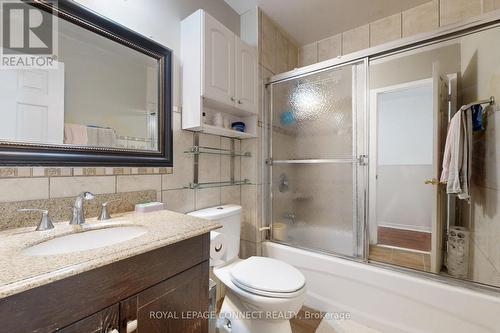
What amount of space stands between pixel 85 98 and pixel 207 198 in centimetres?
93

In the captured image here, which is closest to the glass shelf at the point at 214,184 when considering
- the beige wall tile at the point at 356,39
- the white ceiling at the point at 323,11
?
the white ceiling at the point at 323,11

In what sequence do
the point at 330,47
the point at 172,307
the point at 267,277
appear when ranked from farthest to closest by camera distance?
the point at 330,47
the point at 267,277
the point at 172,307

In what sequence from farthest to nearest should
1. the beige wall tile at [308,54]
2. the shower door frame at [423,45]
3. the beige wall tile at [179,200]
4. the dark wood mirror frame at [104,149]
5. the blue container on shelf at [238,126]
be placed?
the beige wall tile at [308,54] → the blue container on shelf at [238,126] → the beige wall tile at [179,200] → the shower door frame at [423,45] → the dark wood mirror frame at [104,149]

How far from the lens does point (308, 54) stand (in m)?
2.43

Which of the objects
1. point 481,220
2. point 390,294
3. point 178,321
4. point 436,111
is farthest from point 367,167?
point 178,321

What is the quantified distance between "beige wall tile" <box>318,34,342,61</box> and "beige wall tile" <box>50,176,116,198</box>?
226cm

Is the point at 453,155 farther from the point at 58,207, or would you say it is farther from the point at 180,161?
the point at 58,207

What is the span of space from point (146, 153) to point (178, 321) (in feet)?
2.72

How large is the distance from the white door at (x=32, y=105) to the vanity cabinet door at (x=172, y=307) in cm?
75

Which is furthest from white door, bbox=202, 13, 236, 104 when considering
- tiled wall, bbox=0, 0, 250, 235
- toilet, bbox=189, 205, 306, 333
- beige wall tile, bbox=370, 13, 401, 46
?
beige wall tile, bbox=370, 13, 401, 46

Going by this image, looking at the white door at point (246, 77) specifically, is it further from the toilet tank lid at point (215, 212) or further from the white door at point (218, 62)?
the toilet tank lid at point (215, 212)

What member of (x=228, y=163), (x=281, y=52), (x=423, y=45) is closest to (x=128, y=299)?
(x=228, y=163)

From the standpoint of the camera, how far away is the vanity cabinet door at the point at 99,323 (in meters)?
0.56

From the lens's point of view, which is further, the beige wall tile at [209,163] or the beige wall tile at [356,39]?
the beige wall tile at [356,39]
